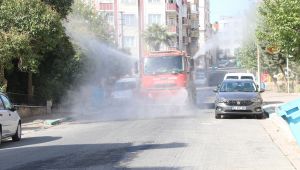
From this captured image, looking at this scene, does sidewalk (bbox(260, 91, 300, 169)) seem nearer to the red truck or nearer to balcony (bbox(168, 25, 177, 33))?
the red truck

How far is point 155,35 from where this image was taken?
86250 millimetres

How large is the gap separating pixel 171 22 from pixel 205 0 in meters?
56.1

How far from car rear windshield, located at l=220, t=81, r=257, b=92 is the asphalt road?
454 cm

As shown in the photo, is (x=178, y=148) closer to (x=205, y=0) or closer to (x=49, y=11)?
(x=49, y=11)

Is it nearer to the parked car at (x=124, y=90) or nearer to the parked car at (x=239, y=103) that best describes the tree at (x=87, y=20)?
the parked car at (x=124, y=90)

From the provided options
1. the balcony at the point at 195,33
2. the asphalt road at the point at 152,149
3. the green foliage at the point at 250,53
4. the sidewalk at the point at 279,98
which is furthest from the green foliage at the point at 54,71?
the balcony at the point at 195,33

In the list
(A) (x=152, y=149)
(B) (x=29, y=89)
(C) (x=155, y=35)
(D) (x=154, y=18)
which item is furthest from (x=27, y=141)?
(D) (x=154, y=18)

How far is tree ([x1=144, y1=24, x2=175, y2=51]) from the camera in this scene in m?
85.8

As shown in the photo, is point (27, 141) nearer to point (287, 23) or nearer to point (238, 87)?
point (287, 23)

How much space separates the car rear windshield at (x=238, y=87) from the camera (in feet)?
85.8

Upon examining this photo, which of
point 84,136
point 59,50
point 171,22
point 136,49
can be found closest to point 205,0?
point 171,22

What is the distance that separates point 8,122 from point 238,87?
38.4 ft

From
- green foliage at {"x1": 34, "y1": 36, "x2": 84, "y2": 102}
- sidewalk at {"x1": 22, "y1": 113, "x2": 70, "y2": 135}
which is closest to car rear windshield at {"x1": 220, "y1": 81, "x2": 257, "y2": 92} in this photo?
sidewalk at {"x1": 22, "y1": 113, "x2": 70, "y2": 135}

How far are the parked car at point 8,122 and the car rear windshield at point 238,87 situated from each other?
34.5 ft
